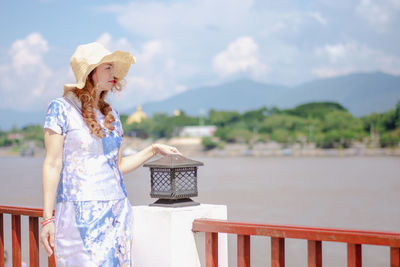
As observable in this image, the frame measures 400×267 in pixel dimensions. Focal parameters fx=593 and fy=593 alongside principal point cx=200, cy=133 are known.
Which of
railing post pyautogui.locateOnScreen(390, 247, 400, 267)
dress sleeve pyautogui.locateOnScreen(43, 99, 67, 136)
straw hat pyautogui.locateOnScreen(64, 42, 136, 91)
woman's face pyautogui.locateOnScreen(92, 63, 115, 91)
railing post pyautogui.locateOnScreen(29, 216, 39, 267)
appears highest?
straw hat pyautogui.locateOnScreen(64, 42, 136, 91)

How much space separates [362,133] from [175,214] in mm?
72574

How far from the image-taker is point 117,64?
6.10ft

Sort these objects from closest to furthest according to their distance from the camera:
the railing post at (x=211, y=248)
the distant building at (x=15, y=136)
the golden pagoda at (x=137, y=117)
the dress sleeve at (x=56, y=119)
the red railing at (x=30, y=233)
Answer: the dress sleeve at (x=56, y=119) → the railing post at (x=211, y=248) → the red railing at (x=30, y=233) → the golden pagoda at (x=137, y=117) → the distant building at (x=15, y=136)

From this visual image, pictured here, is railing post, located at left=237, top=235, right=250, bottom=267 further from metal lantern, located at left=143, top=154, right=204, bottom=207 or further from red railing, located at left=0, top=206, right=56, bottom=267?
red railing, located at left=0, top=206, right=56, bottom=267

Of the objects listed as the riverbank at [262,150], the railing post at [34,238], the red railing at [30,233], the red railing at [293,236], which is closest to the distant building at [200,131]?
the riverbank at [262,150]

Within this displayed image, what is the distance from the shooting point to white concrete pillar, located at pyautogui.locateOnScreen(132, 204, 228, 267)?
6.50 ft

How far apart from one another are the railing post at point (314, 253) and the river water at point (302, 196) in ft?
36.9

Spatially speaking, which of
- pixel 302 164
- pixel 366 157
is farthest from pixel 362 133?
pixel 302 164

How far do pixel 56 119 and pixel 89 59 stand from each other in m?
0.21

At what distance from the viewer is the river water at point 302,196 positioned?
1894 cm

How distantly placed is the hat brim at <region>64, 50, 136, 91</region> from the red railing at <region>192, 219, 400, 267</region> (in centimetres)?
56

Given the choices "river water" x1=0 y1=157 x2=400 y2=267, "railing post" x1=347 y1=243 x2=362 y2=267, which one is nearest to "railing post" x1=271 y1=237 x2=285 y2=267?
"railing post" x1=347 y1=243 x2=362 y2=267

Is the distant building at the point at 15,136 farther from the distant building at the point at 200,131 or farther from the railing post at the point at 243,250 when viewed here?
the railing post at the point at 243,250

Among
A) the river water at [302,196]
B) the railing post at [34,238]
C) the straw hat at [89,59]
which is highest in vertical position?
the straw hat at [89,59]
